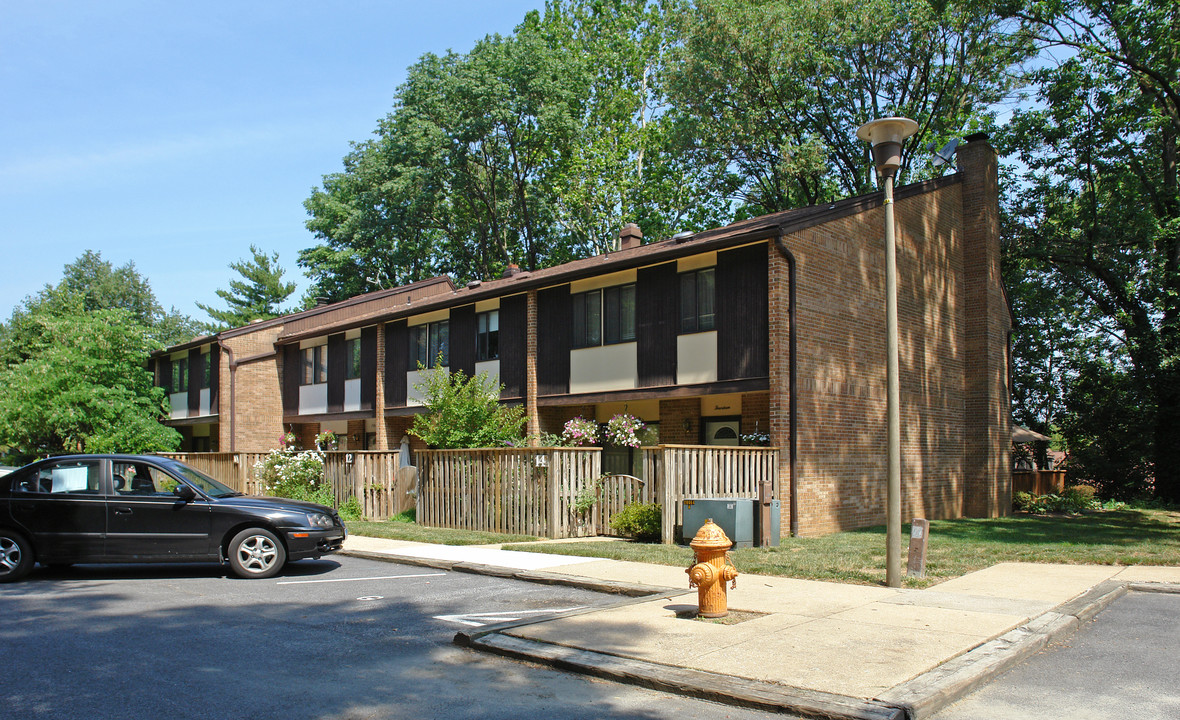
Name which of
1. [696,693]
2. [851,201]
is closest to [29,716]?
[696,693]

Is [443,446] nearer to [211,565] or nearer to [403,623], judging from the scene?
[211,565]

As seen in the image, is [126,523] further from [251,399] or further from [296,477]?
[251,399]

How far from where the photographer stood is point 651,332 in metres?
18.6

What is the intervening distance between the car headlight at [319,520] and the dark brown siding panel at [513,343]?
10081mm

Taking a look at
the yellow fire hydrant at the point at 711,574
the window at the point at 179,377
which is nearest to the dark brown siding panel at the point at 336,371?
the window at the point at 179,377

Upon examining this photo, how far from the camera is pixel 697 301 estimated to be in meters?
17.8

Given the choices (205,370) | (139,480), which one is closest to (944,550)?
(139,480)

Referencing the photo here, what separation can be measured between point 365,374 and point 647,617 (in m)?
20.9

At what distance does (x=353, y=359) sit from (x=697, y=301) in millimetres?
14614

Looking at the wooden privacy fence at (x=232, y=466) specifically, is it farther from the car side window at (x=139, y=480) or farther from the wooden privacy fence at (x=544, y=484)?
the car side window at (x=139, y=480)

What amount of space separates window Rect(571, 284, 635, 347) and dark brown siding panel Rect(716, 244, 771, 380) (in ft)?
8.75

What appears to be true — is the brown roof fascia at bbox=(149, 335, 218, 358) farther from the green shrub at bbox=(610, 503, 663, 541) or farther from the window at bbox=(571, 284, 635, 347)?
the green shrub at bbox=(610, 503, 663, 541)

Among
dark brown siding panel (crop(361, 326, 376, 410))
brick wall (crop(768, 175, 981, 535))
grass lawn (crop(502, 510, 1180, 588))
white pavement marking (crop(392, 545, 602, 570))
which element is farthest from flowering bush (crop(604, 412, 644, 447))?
dark brown siding panel (crop(361, 326, 376, 410))

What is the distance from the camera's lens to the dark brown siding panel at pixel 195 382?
3352cm
